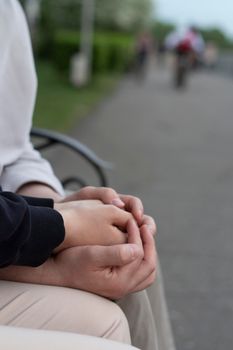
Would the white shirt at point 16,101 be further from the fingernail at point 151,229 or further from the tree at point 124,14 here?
the tree at point 124,14

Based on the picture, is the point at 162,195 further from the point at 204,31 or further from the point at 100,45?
the point at 204,31

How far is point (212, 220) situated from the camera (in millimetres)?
5082

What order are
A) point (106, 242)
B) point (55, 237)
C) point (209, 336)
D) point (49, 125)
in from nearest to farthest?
point (55, 237), point (106, 242), point (209, 336), point (49, 125)

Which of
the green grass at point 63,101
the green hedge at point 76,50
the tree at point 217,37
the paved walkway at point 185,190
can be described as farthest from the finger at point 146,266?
the tree at point 217,37

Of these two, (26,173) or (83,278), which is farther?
(26,173)

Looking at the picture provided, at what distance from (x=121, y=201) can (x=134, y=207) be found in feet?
0.15

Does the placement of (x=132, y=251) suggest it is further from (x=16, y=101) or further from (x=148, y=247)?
(x=16, y=101)

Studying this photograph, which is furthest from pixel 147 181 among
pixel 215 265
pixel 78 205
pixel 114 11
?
pixel 114 11

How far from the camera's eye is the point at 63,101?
43.3ft

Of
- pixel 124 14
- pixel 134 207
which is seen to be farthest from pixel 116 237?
pixel 124 14

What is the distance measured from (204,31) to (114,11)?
29.6 m

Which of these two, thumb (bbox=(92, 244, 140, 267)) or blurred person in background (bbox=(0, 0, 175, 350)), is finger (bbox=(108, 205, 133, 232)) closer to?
blurred person in background (bbox=(0, 0, 175, 350))

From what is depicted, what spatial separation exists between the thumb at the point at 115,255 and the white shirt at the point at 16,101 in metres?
0.57

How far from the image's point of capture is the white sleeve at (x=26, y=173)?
2021mm
